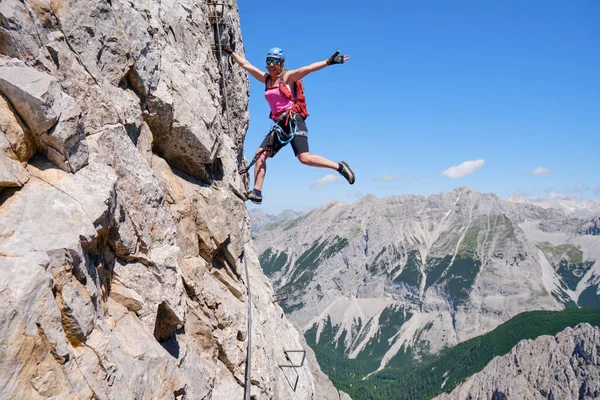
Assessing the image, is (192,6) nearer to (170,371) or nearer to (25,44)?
(25,44)

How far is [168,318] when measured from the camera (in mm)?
10531

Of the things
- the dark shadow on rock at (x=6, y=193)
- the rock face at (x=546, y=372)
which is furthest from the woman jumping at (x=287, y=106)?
the rock face at (x=546, y=372)

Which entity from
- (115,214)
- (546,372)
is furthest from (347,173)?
(546,372)

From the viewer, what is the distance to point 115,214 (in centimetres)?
892

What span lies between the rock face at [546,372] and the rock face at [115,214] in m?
149

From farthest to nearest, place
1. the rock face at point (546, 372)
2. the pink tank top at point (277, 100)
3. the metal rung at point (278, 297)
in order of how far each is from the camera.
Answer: the rock face at point (546, 372) → the metal rung at point (278, 297) → the pink tank top at point (277, 100)

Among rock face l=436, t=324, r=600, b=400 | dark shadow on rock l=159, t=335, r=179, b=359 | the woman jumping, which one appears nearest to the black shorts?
the woman jumping

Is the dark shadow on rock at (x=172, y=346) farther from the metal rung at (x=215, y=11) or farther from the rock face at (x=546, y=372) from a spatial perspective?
the rock face at (x=546, y=372)

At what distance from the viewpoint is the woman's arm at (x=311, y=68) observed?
12641 millimetres

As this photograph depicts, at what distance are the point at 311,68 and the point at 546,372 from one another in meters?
165

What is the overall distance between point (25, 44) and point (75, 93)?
5.16 ft

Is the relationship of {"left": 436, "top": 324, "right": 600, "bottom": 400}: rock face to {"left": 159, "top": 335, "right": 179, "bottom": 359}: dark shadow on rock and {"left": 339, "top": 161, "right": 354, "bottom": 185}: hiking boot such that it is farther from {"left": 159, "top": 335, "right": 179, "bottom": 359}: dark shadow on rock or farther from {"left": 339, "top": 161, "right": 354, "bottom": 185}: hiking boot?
{"left": 159, "top": 335, "right": 179, "bottom": 359}: dark shadow on rock

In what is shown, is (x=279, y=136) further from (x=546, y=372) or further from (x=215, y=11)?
(x=546, y=372)

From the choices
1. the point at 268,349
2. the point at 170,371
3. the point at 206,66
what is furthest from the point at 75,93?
the point at 268,349
